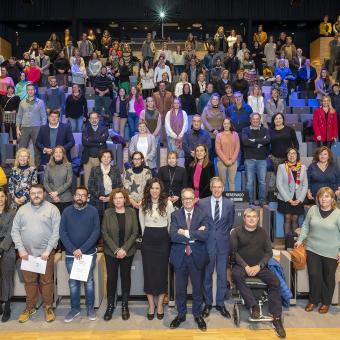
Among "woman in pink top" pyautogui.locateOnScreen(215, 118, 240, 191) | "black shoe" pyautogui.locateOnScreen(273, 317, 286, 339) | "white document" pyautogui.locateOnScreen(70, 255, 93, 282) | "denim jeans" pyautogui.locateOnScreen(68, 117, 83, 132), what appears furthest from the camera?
"denim jeans" pyautogui.locateOnScreen(68, 117, 83, 132)

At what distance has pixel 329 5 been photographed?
1819cm

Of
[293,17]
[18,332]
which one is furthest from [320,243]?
[293,17]

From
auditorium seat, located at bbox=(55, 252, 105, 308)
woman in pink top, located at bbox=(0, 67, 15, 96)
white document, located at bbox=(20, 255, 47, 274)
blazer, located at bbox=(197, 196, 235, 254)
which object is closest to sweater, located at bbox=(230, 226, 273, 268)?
blazer, located at bbox=(197, 196, 235, 254)

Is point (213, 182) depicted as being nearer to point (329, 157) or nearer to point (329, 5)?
point (329, 157)

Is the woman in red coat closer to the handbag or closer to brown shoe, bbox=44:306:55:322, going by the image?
the handbag

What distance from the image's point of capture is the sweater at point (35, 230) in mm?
4863

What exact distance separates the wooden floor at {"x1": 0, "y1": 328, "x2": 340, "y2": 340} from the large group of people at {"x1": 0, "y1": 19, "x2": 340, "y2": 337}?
0.15 meters

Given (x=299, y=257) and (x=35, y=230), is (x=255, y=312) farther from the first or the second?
(x=35, y=230)

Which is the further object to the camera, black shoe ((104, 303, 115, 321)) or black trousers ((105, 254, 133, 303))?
black trousers ((105, 254, 133, 303))

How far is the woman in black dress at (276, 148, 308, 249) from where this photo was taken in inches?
254

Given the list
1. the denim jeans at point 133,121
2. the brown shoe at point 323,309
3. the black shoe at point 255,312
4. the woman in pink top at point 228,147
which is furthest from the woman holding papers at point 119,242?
the denim jeans at point 133,121

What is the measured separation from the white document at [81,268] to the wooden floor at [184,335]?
53cm

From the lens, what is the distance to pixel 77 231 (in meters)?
4.86

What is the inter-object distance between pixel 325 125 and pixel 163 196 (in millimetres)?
4409
